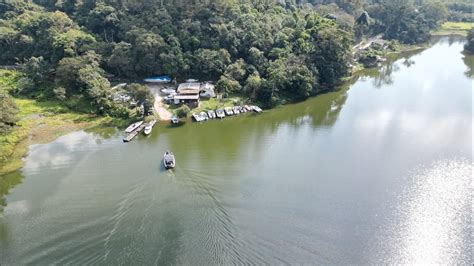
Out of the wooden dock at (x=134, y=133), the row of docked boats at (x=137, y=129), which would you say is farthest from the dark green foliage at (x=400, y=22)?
the wooden dock at (x=134, y=133)

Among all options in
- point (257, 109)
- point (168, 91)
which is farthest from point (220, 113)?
point (168, 91)

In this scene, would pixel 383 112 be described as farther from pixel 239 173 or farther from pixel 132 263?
pixel 132 263

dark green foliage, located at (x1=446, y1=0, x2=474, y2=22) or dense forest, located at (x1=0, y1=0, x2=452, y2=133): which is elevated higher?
dark green foliage, located at (x1=446, y1=0, x2=474, y2=22)

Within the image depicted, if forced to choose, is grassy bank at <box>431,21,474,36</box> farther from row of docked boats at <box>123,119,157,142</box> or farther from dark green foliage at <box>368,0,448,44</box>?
row of docked boats at <box>123,119,157,142</box>

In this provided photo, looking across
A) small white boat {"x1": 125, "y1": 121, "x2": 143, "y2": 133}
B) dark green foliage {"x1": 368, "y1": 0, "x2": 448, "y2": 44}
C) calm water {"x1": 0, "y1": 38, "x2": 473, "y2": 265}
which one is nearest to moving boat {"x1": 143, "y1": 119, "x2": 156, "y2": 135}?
calm water {"x1": 0, "y1": 38, "x2": 473, "y2": 265}

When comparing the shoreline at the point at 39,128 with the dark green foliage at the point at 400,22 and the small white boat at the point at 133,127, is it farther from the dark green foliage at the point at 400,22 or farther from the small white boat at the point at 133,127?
the dark green foliage at the point at 400,22
